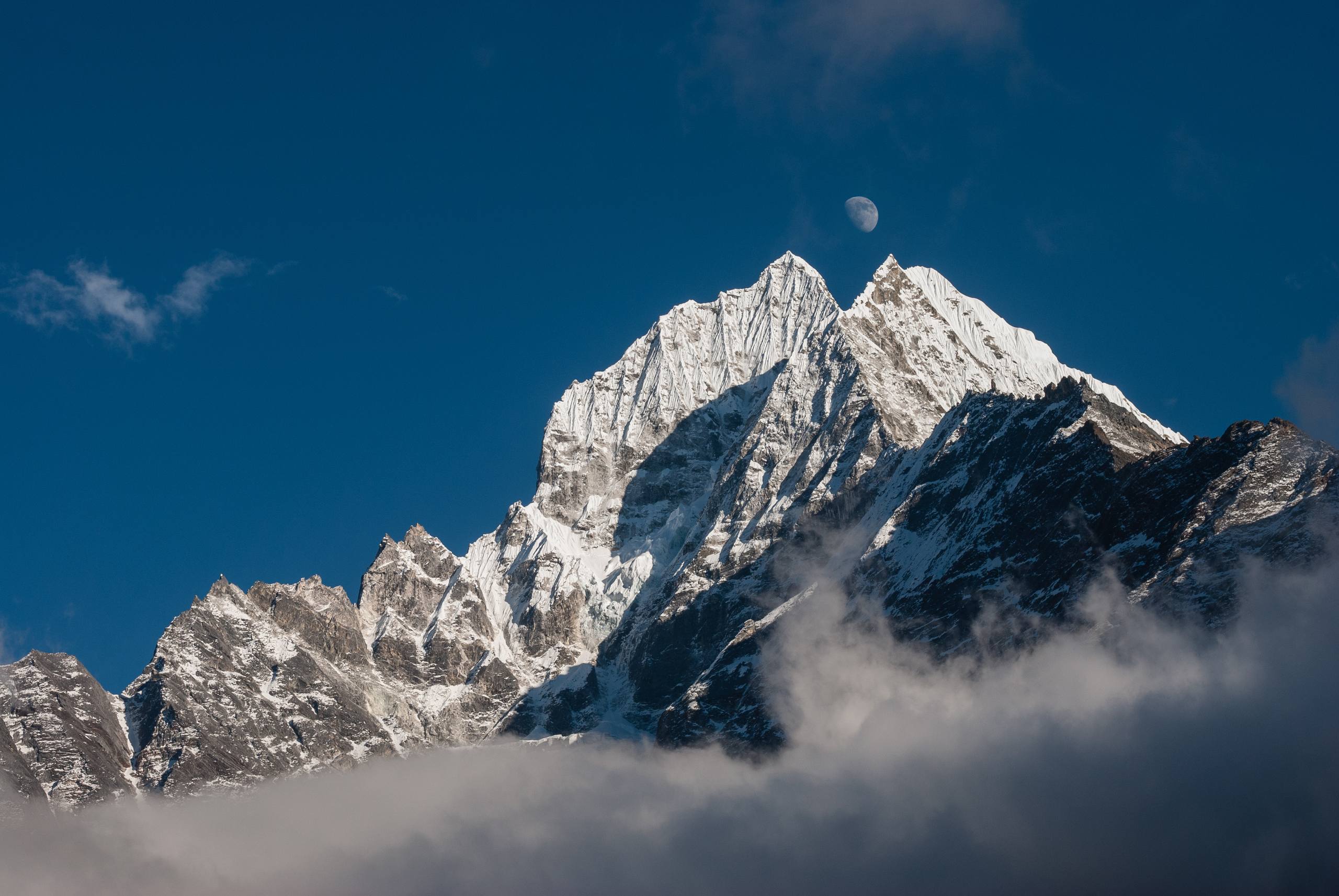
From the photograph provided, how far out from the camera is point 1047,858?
183 meters

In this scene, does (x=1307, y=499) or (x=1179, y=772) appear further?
(x=1307, y=499)

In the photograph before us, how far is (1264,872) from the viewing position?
165750 millimetres

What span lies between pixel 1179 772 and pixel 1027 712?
26035 mm

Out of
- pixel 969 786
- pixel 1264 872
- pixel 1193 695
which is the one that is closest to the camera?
pixel 1264 872

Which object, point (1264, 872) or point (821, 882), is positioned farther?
point (821, 882)

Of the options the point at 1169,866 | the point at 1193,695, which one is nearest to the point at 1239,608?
the point at 1193,695

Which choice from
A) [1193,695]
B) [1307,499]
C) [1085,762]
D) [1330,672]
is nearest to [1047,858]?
[1085,762]

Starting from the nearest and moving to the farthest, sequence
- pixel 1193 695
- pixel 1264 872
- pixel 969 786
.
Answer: pixel 1264 872 → pixel 1193 695 → pixel 969 786

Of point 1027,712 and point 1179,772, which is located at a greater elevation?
point 1027,712

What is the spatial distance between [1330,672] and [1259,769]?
11381 mm

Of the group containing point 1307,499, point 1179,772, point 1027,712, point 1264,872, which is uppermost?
point 1307,499

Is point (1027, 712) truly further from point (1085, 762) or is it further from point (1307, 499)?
point (1307, 499)

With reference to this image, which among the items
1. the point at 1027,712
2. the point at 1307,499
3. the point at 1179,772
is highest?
the point at 1307,499

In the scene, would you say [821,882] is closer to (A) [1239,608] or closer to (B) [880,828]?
(B) [880,828]
